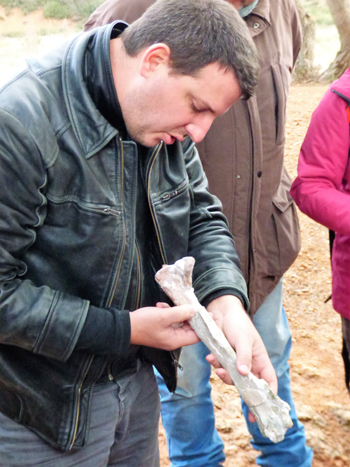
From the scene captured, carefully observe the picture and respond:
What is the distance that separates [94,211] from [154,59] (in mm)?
379

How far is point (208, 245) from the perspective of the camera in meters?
1.47

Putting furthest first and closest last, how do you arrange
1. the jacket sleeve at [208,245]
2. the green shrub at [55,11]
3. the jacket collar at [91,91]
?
the green shrub at [55,11], the jacket sleeve at [208,245], the jacket collar at [91,91]

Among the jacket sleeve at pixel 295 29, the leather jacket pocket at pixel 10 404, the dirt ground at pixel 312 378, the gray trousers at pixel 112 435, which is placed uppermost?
the jacket sleeve at pixel 295 29

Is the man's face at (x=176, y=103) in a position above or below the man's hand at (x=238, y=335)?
above

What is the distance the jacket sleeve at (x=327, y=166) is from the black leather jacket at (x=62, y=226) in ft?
2.56

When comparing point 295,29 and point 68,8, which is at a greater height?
point 295,29

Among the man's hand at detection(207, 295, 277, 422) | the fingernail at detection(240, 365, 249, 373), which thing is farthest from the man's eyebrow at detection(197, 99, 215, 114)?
the fingernail at detection(240, 365, 249, 373)

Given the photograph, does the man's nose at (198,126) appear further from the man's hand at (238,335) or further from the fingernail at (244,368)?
the fingernail at (244,368)

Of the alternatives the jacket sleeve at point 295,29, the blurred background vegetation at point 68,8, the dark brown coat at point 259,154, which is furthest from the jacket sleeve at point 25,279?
the blurred background vegetation at point 68,8

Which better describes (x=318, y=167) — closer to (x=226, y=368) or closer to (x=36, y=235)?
(x=226, y=368)

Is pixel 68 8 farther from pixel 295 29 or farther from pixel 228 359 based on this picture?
pixel 228 359

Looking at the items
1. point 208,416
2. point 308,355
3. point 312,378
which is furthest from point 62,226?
point 308,355

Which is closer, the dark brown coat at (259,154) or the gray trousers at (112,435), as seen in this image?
the gray trousers at (112,435)

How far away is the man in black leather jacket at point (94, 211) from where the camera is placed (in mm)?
1098
